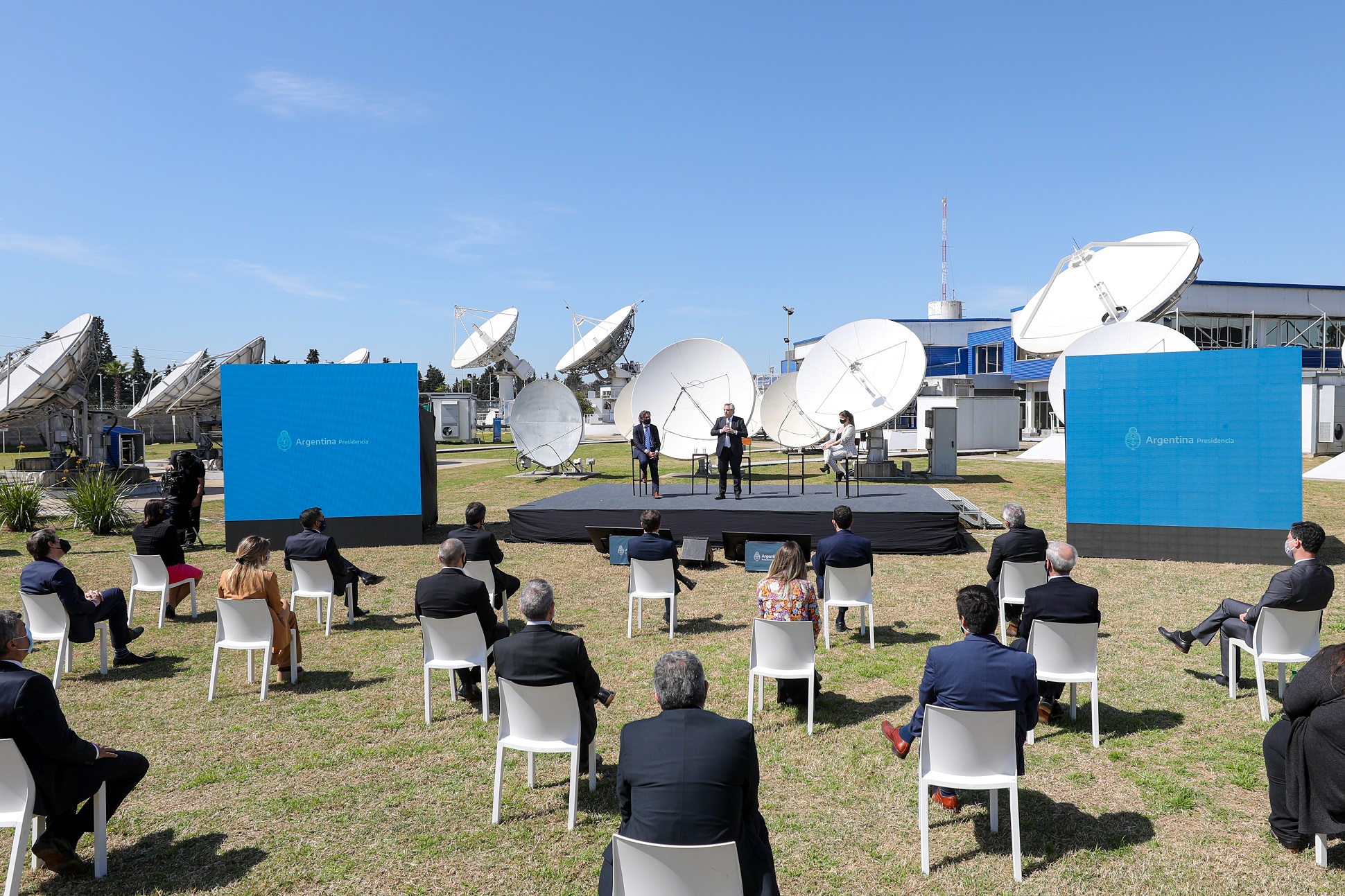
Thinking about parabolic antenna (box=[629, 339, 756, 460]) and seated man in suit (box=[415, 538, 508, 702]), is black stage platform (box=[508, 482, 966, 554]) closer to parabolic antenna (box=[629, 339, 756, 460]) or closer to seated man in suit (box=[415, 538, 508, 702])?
parabolic antenna (box=[629, 339, 756, 460])

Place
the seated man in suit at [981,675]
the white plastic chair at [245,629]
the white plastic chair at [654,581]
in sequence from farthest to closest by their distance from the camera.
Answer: the white plastic chair at [654,581] < the white plastic chair at [245,629] < the seated man in suit at [981,675]

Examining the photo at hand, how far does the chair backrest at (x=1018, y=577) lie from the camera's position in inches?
311

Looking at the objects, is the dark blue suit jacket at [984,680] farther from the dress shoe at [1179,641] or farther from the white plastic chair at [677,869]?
the dress shoe at [1179,641]

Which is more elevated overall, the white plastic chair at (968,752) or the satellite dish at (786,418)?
the satellite dish at (786,418)

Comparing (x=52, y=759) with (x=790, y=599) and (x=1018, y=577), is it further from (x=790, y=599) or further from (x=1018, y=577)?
(x=1018, y=577)

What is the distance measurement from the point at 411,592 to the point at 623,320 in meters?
32.1

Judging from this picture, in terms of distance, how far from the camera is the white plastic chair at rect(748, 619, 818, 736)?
5.73 metres

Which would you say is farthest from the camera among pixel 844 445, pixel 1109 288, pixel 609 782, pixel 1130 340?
pixel 1109 288

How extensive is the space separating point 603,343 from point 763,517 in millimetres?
29596

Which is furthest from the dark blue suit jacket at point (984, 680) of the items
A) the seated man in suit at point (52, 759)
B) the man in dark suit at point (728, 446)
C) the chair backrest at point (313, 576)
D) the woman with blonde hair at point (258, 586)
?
the man in dark suit at point (728, 446)

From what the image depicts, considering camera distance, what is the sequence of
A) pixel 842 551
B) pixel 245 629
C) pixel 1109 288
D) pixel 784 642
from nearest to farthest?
pixel 784 642
pixel 245 629
pixel 842 551
pixel 1109 288

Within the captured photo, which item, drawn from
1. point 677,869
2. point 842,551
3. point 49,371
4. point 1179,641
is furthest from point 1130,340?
point 49,371

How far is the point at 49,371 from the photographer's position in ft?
79.9

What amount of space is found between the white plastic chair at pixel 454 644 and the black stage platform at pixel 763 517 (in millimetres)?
7525
